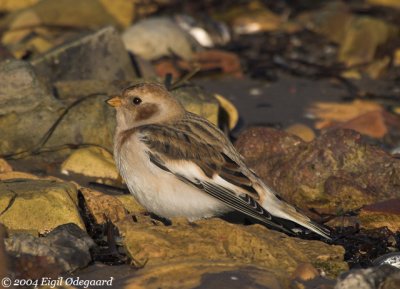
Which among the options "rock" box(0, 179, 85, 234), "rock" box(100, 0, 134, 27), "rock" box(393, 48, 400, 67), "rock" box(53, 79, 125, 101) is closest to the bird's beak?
"rock" box(0, 179, 85, 234)

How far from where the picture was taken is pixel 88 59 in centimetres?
847

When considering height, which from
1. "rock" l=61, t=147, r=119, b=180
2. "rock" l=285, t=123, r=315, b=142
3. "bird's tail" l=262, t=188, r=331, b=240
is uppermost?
"bird's tail" l=262, t=188, r=331, b=240

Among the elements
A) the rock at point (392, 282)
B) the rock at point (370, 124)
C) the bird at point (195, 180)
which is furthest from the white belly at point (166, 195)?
the rock at point (370, 124)

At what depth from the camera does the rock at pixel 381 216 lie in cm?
585

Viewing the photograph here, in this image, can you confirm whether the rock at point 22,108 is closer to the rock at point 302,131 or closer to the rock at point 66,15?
the rock at point 302,131

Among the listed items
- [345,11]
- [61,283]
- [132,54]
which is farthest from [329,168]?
[345,11]

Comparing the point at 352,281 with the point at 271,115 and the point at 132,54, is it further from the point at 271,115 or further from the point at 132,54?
the point at 132,54

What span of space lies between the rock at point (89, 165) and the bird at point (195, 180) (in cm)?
95

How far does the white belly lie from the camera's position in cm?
549

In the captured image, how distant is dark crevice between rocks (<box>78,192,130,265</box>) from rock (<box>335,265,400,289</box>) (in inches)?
45.8

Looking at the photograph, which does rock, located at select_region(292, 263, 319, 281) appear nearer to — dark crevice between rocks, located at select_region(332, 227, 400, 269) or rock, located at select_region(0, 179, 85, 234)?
Answer: dark crevice between rocks, located at select_region(332, 227, 400, 269)

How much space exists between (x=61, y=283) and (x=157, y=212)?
41.7 inches

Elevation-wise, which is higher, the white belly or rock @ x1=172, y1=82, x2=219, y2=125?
the white belly

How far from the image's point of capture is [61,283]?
4586 mm
